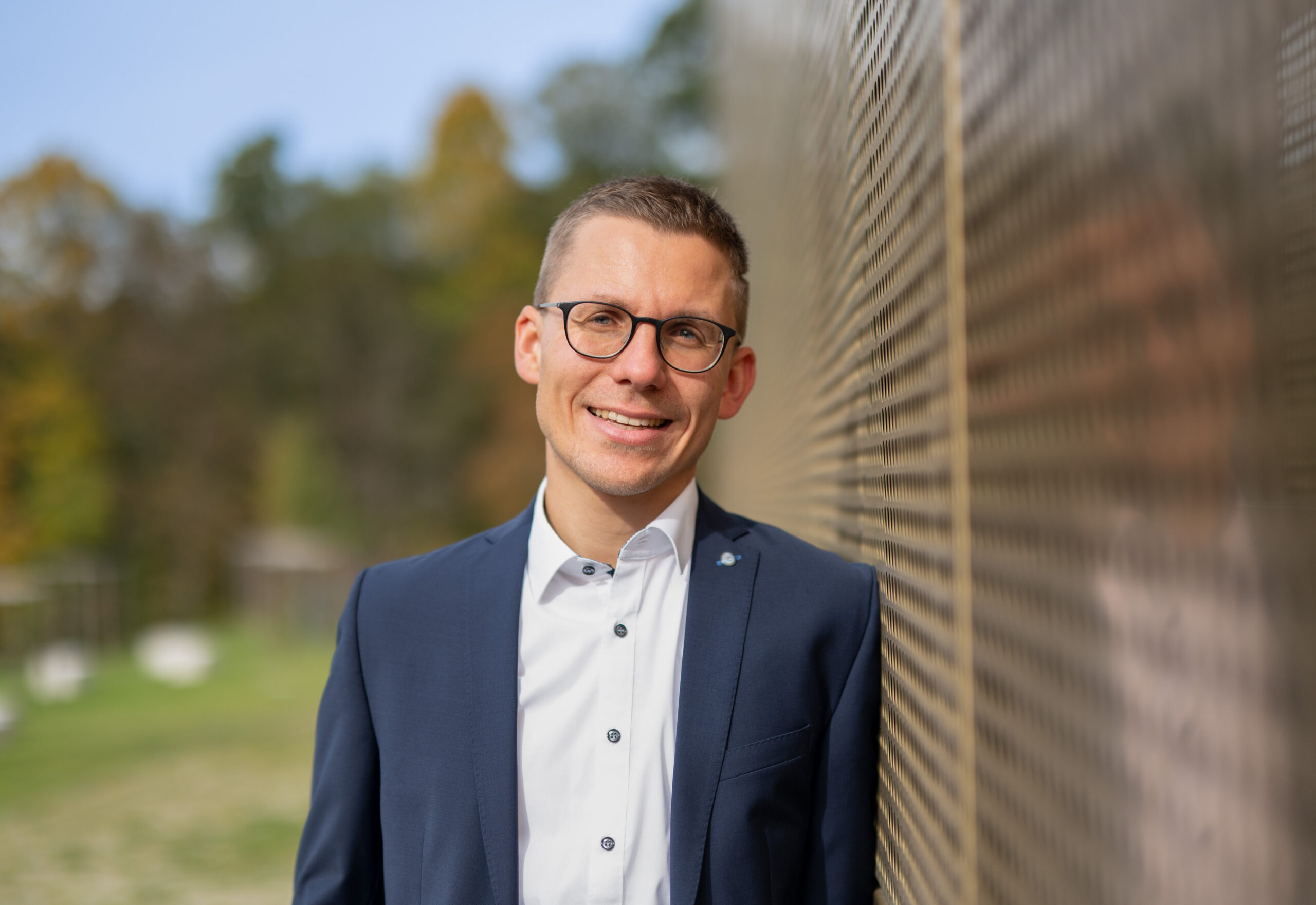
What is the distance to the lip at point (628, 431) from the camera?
1.86 m

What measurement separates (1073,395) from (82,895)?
46.1 feet

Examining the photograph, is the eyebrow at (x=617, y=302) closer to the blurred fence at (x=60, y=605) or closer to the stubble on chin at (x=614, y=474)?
the stubble on chin at (x=614, y=474)

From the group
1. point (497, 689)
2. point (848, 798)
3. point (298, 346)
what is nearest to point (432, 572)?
point (497, 689)

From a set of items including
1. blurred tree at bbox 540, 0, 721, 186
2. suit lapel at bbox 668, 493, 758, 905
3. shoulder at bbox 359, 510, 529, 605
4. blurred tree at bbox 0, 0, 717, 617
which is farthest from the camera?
blurred tree at bbox 540, 0, 721, 186

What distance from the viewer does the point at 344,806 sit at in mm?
1918

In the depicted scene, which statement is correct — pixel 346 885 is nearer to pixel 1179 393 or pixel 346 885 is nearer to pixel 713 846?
pixel 713 846

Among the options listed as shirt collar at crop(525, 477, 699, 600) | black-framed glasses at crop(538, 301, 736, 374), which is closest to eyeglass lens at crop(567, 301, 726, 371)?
black-framed glasses at crop(538, 301, 736, 374)

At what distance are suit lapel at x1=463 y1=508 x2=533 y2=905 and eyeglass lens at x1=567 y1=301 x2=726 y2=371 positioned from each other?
344mm

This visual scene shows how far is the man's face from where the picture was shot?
1.85 m

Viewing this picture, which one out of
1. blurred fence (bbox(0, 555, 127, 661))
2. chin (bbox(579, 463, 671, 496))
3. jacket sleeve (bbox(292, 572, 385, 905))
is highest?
chin (bbox(579, 463, 671, 496))

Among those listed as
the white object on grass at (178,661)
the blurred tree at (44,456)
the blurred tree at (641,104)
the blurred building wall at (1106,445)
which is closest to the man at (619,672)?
the blurred building wall at (1106,445)

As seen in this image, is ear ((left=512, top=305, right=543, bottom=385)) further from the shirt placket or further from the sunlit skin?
the shirt placket

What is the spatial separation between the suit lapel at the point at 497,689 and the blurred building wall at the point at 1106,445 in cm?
56

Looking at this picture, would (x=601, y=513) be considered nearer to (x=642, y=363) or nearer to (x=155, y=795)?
(x=642, y=363)
